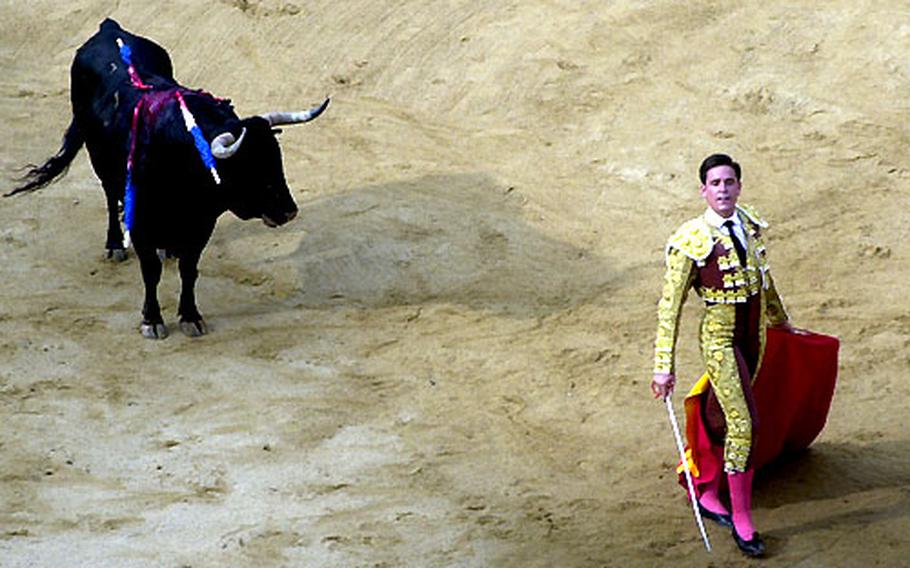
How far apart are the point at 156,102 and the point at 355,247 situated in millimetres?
1603

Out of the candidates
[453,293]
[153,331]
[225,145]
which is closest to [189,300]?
[153,331]

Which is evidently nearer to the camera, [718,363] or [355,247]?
[718,363]

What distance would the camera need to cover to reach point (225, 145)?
322 inches

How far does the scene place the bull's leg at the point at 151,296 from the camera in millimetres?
8648

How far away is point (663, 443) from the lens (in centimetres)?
745

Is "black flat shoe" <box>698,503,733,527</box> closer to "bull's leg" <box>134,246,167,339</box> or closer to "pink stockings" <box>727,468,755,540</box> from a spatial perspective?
"pink stockings" <box>727,468,755,540</box>

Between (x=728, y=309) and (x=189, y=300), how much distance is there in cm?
335

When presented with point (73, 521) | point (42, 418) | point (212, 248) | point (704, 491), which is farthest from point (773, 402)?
point (212, 248)

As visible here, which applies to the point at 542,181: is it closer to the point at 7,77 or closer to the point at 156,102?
the point at 156,102

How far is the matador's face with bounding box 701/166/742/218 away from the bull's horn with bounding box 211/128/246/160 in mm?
2754

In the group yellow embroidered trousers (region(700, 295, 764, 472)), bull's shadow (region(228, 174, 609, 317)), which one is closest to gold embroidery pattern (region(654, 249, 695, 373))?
yellow embroidered trousers (region(700, 295, 764, 472))

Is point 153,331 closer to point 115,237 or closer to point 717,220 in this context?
point 115,237

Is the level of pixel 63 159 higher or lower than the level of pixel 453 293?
higher

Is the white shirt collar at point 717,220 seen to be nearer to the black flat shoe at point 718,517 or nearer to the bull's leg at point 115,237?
the black flat shoe at point 718,517
